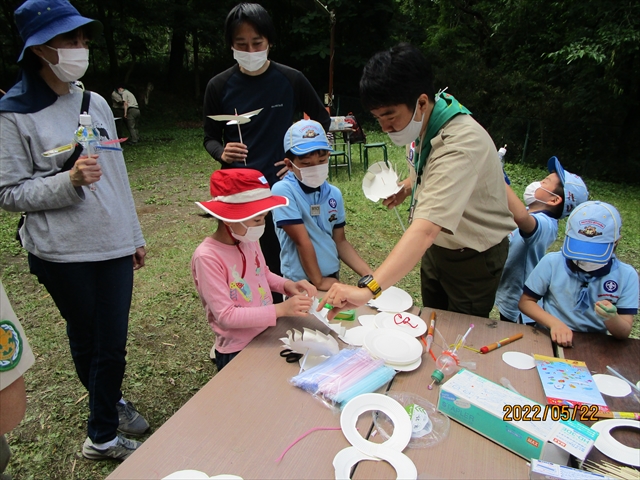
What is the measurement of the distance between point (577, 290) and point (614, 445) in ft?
3.16

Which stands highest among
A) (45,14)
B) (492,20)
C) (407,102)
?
(492,20)

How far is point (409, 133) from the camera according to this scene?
5.92ft

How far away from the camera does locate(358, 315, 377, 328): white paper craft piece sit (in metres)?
1.82

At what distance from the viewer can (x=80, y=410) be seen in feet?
8.39

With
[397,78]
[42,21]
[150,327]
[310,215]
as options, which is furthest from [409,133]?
[150,327]

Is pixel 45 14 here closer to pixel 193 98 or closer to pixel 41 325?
pixel 41 325

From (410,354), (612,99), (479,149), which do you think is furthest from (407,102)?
(612,99)

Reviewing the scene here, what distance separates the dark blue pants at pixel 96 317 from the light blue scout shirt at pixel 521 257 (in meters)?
2.19

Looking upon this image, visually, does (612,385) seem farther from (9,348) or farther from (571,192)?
(9,348)

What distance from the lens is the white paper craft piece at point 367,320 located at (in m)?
1.82

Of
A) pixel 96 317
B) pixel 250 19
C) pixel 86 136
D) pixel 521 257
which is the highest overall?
pixel 250 19

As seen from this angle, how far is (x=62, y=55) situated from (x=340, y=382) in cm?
171

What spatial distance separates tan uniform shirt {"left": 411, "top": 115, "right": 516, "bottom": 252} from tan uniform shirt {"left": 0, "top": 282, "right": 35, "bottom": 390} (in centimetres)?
135

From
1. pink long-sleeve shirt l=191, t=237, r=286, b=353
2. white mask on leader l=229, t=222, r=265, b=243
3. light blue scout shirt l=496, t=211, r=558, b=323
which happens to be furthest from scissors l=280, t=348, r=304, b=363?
light blue scout shirt l=496, t=211, r=558, b=323
